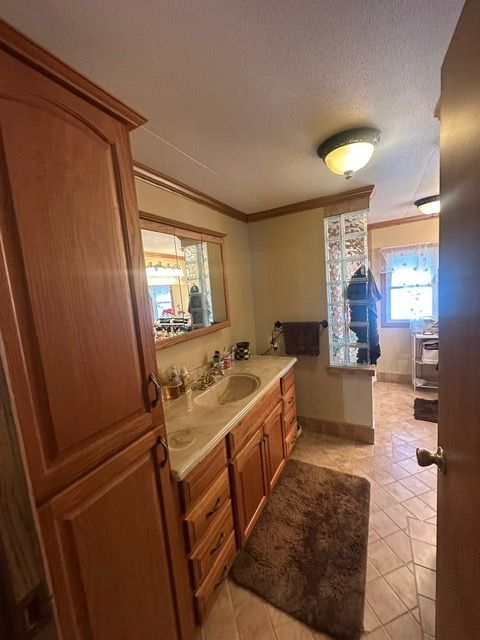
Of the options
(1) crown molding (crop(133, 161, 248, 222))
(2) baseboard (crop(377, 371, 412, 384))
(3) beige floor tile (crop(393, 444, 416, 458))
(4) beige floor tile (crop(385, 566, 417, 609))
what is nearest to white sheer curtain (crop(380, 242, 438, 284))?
(2) baseboard (crop(377, 371, 412, 384))

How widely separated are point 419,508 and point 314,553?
2.63ft

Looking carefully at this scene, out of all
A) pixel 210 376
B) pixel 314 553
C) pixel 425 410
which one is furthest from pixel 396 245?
pixel 314 553

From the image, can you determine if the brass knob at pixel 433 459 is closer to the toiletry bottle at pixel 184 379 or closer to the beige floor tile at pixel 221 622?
the beige floor tile at pixel 221 622

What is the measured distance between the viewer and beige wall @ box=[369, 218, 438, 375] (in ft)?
11.3

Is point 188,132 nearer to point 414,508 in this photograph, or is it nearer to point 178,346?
point 178,346

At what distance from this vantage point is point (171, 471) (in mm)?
1014

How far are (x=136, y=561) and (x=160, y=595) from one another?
0.73 ft

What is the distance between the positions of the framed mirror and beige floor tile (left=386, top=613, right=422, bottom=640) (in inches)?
67.4

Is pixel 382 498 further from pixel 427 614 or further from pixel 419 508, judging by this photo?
pixel 427 614

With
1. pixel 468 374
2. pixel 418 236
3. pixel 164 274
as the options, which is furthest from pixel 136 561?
pixel 418 236

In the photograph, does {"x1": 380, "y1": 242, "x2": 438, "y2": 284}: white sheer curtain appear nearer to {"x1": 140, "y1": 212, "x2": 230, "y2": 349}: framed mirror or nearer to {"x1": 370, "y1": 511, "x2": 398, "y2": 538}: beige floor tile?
{"x1": 140, "y1": 212, "x2": 230, "y2": 349}: framed mirror

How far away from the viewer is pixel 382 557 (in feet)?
4.77

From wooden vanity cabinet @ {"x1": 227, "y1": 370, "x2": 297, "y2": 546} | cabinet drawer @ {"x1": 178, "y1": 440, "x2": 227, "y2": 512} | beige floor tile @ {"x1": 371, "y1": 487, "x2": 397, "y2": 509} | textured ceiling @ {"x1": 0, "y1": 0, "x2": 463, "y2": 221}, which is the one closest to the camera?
textured ceiling @ {"x1": 0, "y1": 0, "x2": 463, "y2": 221}

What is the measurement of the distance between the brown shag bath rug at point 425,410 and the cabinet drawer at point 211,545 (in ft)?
8.14
